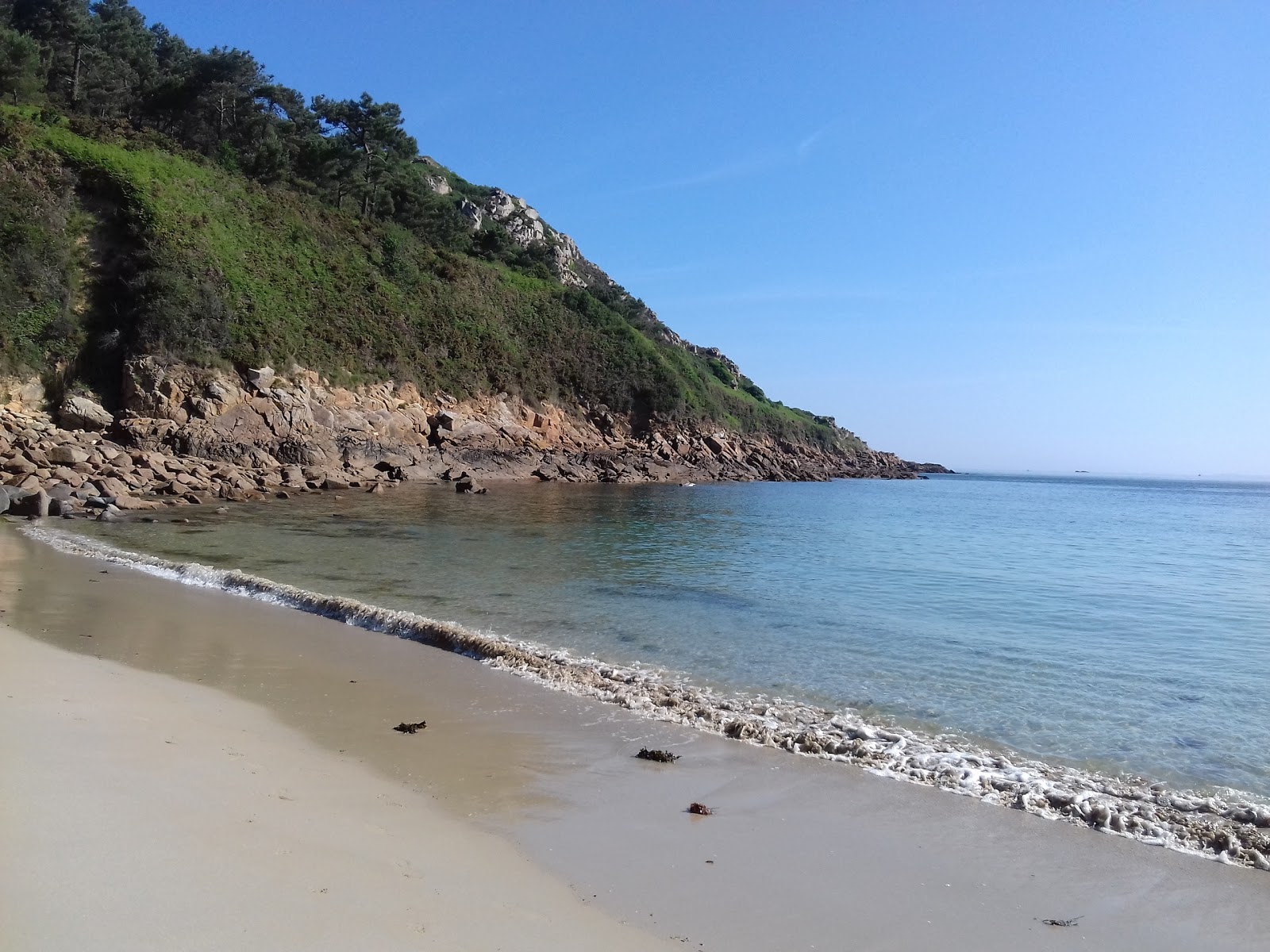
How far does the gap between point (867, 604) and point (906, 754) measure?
24.3ft

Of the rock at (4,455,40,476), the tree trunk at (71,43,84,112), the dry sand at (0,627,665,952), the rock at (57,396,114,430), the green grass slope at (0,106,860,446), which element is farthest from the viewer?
the tree trunk at (71,43,84,112)

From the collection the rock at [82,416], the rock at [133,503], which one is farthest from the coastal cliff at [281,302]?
the rock at [133,503]

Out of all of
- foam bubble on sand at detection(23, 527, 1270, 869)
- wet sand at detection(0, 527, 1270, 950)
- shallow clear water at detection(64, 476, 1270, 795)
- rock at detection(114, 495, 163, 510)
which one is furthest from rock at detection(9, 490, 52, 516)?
foam bubble on sand at detection(23, 527, 1270, 869)

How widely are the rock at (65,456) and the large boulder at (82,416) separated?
4629 millimetres

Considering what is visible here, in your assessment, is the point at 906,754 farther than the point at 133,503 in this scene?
No

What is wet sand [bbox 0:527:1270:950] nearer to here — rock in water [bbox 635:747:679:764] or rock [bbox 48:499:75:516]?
rock in water [bbox 635:747:679:764]

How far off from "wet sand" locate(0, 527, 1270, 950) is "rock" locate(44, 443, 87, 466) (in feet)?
71.4

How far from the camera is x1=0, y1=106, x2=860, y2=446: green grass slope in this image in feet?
108

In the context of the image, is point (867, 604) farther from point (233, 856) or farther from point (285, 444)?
point (285, 444)

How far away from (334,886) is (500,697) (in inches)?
163

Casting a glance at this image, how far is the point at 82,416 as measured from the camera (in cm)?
3038

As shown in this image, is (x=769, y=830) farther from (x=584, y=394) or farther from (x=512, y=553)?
(x=584, y=394)

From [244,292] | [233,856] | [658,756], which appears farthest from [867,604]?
[244,292]

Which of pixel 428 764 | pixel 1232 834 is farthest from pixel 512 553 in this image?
pixel 1232 834
